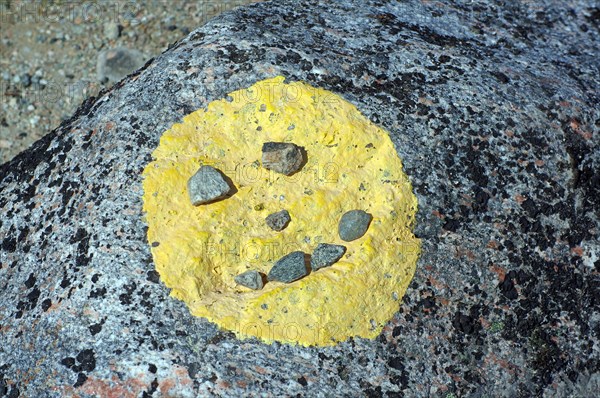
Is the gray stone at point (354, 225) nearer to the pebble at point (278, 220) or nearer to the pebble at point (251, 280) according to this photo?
the pebble at point (278, 220)

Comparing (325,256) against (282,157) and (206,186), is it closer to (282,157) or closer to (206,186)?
(282,157)

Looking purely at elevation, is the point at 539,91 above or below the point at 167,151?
below

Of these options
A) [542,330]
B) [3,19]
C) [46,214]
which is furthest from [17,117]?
[542,330]

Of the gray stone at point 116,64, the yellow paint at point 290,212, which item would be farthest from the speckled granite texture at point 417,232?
the gray stone at point 116,64

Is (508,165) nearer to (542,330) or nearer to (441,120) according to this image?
(441,120)

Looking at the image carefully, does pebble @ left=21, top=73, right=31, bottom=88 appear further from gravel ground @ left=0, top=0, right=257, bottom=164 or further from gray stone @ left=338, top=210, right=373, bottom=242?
gray stone @ left=338, top=210, right=373, bottom=242

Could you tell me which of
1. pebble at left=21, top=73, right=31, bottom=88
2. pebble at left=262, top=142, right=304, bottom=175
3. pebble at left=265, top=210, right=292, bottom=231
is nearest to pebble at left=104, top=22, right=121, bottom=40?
pebble at left=21, top=73, right=31, bottom=88
